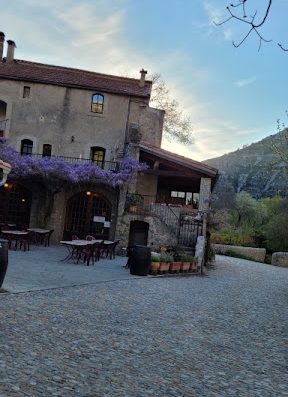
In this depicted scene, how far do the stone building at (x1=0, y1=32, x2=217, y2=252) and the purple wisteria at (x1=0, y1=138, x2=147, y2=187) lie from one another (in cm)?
72

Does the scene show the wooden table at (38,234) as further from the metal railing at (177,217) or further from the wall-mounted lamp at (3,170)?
the wall-mounted lamp at (3,170)

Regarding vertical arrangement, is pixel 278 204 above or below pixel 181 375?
above

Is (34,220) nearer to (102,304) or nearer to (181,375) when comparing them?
(102,304)

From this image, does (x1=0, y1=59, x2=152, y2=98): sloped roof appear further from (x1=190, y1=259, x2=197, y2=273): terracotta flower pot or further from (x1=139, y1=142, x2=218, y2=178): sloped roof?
(x1=190, y1=259, x2=197, y2=273): terracotta flower pot

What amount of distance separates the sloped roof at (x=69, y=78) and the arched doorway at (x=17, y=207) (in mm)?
6025

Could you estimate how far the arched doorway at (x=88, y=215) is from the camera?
22047 mm

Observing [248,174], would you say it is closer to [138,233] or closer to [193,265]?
[138,233]

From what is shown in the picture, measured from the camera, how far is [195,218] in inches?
752

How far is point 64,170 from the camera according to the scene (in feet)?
67.0

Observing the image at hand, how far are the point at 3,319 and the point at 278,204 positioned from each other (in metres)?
46.0

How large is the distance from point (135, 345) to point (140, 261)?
7.55m

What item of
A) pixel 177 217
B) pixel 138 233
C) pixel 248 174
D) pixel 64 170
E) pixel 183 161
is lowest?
pixel 138 233

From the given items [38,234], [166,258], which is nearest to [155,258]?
[166,258]

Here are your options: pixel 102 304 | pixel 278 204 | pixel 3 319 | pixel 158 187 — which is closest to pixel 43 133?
pixel 158 187
